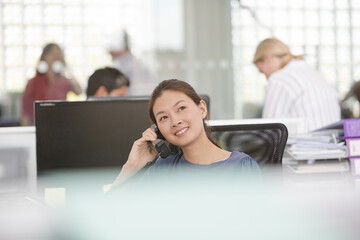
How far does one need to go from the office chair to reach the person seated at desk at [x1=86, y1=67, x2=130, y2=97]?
2.49 ft

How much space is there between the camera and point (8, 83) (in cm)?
511

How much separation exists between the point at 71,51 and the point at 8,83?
82 centimetres

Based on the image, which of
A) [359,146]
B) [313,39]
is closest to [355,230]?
[359,146]

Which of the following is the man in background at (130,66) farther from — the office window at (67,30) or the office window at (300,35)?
the office window at (300,35)

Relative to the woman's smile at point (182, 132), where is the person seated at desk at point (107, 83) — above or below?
above

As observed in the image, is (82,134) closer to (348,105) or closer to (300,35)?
(348,105)

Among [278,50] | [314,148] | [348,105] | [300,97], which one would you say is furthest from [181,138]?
[348,105]

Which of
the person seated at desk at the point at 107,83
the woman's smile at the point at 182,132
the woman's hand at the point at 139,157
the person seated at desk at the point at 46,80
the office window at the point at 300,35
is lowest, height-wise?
the woman's hand at the point at 139,157

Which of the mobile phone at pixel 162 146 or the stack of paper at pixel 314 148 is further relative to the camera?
the stack of paper at pixel 314 148

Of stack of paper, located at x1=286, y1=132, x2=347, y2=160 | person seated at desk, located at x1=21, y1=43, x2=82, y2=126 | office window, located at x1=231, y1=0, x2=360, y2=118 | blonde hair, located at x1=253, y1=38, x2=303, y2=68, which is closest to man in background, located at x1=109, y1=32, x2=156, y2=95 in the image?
person seated at desk, located at x1=21, y1=43, x2=82, y2=126

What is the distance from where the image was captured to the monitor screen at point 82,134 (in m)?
1.30

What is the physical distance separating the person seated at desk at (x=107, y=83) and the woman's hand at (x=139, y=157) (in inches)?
30.5

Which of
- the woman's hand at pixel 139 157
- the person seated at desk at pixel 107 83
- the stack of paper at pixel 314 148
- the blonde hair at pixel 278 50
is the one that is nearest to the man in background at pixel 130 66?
the blonde hair at pixel 278 50

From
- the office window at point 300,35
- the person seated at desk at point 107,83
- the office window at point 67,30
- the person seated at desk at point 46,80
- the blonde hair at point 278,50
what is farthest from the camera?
the office window at point 300,35
